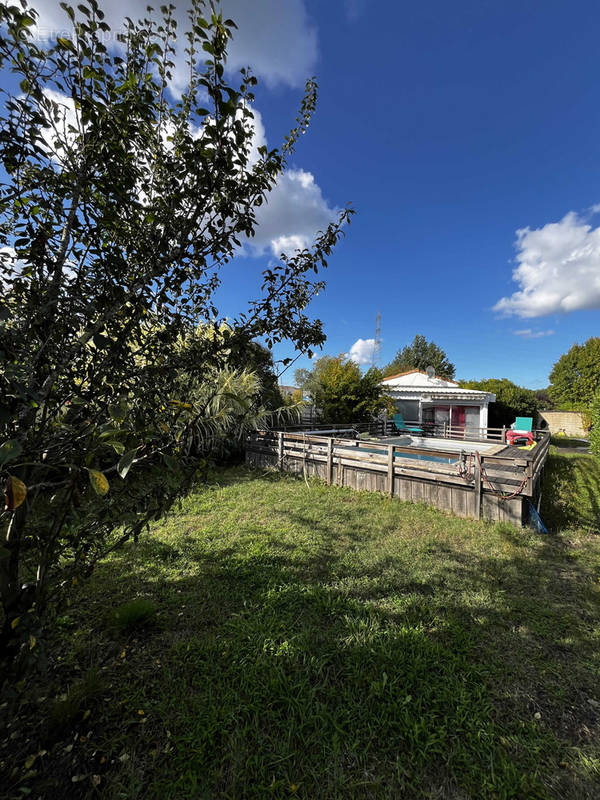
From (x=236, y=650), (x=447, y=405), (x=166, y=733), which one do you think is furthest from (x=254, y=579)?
(x=447, y=405)

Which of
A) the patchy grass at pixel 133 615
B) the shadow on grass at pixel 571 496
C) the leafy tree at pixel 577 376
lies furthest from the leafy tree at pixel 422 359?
the patchy grass at pixel 133 615

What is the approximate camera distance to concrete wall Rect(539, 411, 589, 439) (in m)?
25.6

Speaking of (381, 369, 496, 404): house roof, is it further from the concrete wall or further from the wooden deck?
the concrete wall

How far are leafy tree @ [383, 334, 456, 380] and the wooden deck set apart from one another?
39496mm

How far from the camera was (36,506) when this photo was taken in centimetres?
134

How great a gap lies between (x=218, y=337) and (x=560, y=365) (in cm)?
3964

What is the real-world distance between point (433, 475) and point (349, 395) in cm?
873

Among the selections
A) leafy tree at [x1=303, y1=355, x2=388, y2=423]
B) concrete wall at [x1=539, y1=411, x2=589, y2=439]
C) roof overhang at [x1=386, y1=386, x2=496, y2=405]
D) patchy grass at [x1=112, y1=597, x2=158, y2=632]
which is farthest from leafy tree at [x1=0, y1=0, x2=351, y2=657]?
concrete wall at [x1=539, y1=411, x2=589, y2=439]

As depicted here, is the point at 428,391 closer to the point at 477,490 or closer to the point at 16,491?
the point at 477,490

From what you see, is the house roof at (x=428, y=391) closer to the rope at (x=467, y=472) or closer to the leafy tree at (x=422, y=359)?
the rope at (x=467, y=472)

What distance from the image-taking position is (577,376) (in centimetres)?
2947

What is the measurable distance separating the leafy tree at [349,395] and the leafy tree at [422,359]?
32034mm

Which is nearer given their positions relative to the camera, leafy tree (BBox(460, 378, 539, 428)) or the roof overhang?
the roof overhang

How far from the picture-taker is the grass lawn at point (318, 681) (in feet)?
5.14
